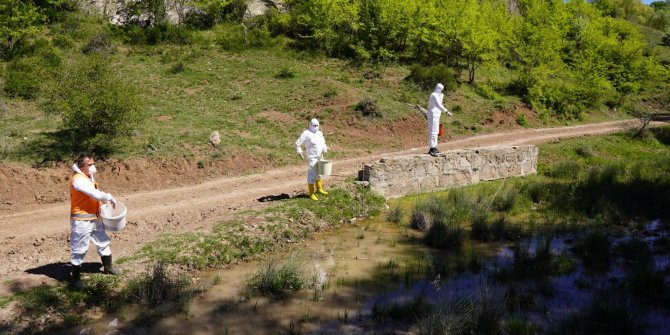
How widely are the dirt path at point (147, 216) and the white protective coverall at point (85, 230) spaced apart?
787mm

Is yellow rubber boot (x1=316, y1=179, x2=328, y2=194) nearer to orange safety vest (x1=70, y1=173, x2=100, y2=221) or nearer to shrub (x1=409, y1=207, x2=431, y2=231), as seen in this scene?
shrub (x1=409, y1=207, x2=431, y2=231)

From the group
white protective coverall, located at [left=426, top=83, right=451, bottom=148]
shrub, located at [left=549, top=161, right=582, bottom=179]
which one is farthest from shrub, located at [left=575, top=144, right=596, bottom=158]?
white protective coverall, located at [left=426, top=83, right=451, bottom=148]

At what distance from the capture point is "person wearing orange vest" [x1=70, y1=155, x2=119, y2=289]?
281 inches

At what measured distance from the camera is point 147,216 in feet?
34.2

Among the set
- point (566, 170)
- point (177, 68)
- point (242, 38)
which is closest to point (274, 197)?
point (566, 170)

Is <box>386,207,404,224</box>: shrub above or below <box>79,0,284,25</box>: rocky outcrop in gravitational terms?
below

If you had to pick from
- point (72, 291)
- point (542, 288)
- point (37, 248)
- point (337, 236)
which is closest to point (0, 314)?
point (72, 291)

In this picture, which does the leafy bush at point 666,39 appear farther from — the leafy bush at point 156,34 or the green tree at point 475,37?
the leafy bush at point 156,34

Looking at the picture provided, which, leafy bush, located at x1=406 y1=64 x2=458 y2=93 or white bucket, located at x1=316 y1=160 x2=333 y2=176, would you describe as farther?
leafy bush, located at x1=406 y1=64 x2=458 y2=93

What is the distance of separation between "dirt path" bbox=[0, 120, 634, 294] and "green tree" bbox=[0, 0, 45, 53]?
48.6ft

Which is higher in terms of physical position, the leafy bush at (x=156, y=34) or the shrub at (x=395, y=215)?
the leafy bush at (x=156, y=34)

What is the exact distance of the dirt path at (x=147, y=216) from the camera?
827cm

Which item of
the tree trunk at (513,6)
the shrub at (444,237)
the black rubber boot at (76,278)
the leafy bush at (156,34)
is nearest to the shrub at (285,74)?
the leafy bush at (156,34)

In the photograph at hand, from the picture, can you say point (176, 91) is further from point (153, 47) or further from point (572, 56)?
point (572, 56)
